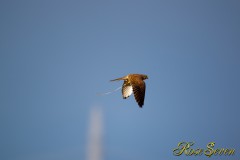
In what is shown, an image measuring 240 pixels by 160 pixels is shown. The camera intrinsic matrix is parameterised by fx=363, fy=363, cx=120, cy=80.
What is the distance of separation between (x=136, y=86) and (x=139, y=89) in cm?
41

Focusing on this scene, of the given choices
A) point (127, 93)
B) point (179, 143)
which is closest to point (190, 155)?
point (179, 143)

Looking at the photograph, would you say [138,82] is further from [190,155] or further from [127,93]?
[190,155]

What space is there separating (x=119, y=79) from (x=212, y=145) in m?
11.3

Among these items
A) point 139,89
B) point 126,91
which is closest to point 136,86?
point 139,89

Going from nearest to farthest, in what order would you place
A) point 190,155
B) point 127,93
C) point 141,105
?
1. point 141,105
2. point 127,93
3. point 190,155

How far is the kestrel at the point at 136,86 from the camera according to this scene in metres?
19.7

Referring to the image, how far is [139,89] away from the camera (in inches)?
797

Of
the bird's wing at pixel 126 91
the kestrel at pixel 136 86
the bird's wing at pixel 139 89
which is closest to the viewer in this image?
the bird's wing at pixel 139 89

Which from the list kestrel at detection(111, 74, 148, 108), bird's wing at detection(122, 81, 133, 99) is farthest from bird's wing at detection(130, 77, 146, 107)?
bird's wing at detection(122, 81, 133, 99)

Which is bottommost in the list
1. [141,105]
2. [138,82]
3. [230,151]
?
[230,151]

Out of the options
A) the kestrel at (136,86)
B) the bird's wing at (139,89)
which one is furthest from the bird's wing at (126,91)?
the bird's wing at (139,89)

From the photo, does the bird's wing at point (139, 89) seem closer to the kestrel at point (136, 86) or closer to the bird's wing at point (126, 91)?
the kestrel at point (136, 86)

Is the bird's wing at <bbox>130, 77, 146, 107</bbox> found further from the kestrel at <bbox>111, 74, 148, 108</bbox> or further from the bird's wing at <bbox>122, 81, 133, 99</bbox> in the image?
the bird's wing at <bbox>122, 81, 133, 99</bbox>

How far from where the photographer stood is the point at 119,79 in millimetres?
22406
